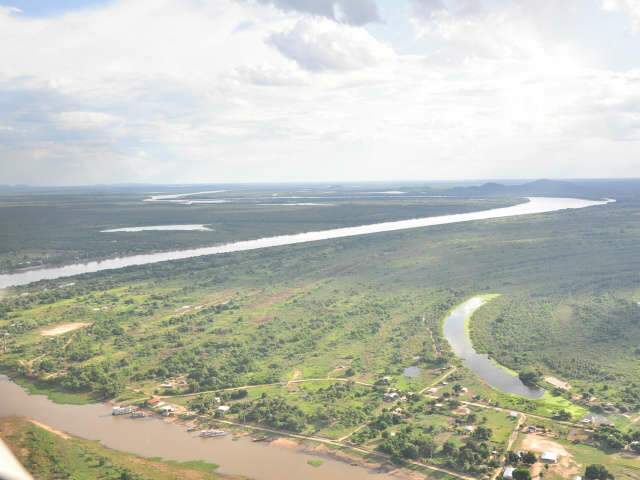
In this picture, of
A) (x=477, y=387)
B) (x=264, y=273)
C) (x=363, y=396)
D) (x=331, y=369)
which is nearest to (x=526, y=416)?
(x=477, y=387)

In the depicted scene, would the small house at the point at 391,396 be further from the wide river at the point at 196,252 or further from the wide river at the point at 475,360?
the wide river at the point at 196,252

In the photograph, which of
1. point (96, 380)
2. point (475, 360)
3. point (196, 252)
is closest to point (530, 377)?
point (475, 360)

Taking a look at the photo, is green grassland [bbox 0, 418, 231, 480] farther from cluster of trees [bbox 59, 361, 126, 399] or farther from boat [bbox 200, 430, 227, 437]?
cluster of trees [bbox 59, 361, 126, 399]

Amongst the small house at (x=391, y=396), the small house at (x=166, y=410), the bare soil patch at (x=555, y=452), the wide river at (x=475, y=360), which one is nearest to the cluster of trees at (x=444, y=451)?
the bare soil patch at (x=555, y=452)

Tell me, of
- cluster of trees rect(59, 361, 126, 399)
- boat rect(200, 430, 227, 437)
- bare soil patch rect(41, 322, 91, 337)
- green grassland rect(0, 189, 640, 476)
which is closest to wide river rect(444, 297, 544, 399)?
green grassland rect(0, 189, 640, 476)

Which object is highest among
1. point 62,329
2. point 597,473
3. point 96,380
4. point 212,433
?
point 62,329

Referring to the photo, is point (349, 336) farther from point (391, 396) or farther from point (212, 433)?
point (212, 433)
